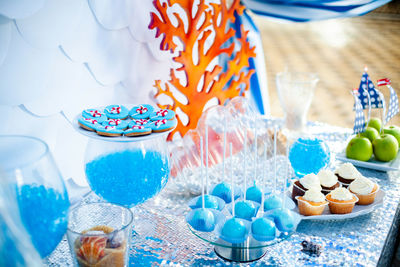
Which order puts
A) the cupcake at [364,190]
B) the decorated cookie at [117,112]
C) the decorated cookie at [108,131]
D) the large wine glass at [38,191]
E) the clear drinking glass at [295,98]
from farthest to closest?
the clear drinking glass at [295,98], the cupcake at [364,190], the decorated cookie at [117,112], the decorated cookie at [108,131], the large wine glass at [38,191]

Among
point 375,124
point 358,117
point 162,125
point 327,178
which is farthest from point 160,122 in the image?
point 375,124

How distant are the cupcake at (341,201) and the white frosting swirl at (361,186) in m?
0.04

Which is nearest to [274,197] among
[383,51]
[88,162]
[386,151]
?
[88,162]

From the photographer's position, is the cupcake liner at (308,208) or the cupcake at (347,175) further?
the cupcake at (347,175)

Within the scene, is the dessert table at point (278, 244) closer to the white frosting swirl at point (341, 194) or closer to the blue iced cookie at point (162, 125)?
the white frosting swirl at point (341, 194)

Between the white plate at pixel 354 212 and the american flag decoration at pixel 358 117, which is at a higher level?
the american flag decoration at pixel 358 117

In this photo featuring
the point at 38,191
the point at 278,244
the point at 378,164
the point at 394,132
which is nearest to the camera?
the point at 38,191

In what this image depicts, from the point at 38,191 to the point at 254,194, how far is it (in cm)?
46

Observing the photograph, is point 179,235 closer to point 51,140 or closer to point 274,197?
point 274,197

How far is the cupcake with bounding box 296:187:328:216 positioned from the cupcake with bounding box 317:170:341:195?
0.22ft

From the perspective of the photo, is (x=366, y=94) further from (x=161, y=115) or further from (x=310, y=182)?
(x=161, y=115)

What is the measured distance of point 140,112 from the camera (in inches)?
36.0

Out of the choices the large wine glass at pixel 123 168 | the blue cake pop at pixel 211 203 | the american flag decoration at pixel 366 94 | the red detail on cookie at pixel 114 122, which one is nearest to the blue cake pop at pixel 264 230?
the blue cake pop at pixel 211 203

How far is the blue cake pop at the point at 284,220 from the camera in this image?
804mm
